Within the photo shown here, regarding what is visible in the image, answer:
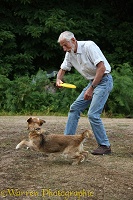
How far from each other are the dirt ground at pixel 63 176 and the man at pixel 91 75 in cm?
47

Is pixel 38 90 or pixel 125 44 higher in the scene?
pixel 125 44

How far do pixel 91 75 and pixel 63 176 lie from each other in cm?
170

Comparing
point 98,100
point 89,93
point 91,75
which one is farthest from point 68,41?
point 98,100

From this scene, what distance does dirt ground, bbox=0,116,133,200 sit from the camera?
5324mm

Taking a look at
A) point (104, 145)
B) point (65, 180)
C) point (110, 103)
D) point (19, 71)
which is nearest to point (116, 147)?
point (104, 145)

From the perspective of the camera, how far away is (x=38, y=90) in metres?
14.5

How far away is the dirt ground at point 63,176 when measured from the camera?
5.32 m

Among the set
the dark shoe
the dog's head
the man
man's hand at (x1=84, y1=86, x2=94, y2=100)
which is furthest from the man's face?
the dark shoe

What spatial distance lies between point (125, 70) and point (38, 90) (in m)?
3.05

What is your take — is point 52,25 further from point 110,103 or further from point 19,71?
point 110,103

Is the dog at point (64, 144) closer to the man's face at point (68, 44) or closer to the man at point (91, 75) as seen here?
the man at point (91, 75)

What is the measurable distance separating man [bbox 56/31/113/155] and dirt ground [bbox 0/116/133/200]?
47 cm

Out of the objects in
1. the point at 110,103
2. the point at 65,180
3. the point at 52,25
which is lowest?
the point at 110,103

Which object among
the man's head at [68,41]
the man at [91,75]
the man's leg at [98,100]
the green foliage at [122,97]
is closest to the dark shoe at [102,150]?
the man at [91,75]
